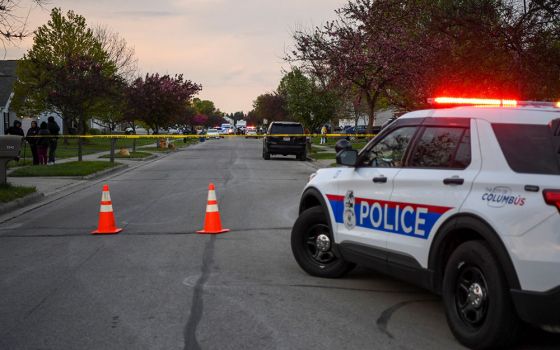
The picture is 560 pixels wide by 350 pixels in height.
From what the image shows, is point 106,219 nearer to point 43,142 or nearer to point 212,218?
point 212,218

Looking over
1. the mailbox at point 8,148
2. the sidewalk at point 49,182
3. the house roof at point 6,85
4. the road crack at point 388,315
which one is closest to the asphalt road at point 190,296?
the road crack at point 388,315

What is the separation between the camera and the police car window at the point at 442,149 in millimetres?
5015

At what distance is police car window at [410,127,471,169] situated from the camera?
501 cm

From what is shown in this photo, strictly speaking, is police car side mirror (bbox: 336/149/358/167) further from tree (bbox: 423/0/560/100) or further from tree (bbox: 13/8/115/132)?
tree (bbox: 13/8/115/132)

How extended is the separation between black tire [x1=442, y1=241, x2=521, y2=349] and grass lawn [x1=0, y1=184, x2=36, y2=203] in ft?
35.0

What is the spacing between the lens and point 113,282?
269 inches

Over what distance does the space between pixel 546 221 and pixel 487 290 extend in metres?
0.67

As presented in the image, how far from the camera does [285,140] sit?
30.8 m

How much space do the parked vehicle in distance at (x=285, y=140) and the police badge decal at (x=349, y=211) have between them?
2423 cm

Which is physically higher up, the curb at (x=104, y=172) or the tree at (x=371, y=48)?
the tree at (x=371, y=48)

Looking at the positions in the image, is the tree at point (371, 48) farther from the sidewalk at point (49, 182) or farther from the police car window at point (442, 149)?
the police car window at point (442, 149)

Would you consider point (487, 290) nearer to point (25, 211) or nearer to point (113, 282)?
point (113, 282)

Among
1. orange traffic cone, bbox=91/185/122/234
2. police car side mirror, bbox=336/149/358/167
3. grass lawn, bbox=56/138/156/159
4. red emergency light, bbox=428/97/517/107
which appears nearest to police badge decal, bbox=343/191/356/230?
police car side mirror, bbox=336/149/358/167

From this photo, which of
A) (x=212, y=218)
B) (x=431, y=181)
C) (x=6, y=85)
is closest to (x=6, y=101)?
(x=6, y=85)
